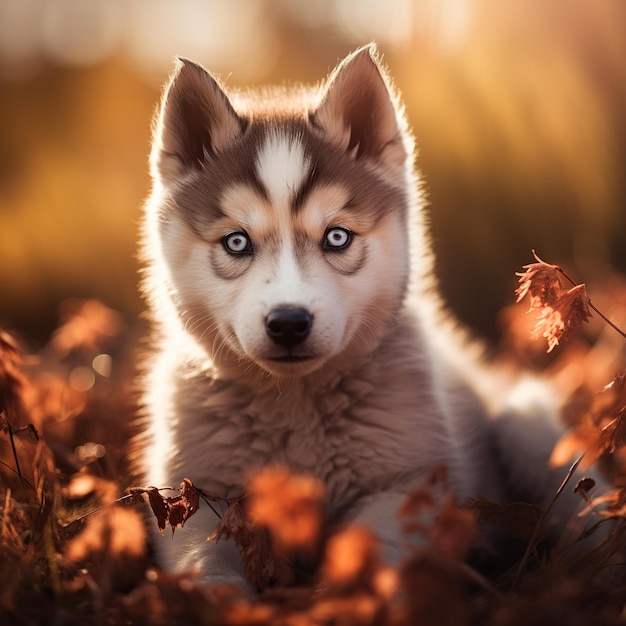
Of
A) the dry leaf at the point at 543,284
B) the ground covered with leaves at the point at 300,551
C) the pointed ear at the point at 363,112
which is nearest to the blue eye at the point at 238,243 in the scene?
the pointed ear at the point at 363,112

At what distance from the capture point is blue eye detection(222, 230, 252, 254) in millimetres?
2332

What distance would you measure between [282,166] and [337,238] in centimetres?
29

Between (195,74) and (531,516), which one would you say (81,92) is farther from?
(531,516)

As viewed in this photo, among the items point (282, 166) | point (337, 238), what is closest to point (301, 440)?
point (337, 238)

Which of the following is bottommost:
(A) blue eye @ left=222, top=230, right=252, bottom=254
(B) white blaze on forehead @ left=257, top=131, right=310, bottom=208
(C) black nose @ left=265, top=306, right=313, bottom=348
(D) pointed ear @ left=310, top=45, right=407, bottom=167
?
(C) black nose @ left=265, top=306, right=313, bottom=348

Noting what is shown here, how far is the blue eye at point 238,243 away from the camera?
2.33 metres

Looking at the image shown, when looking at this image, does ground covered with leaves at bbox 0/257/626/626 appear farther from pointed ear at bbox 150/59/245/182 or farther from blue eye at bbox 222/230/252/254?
pointed ear at bbox 150/59/245/182

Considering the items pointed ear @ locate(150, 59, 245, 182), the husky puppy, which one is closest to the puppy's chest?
the husky puppy

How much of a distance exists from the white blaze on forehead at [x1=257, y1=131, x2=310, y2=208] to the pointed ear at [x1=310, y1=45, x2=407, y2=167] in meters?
0.22

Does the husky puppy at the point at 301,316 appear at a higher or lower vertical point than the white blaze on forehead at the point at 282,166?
lower

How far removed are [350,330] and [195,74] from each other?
3.32ft

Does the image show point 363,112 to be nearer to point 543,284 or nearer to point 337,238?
point 337,238

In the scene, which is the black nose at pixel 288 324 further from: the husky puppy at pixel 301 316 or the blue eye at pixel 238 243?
the blue eye at pixel 238 243

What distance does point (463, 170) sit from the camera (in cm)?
590
